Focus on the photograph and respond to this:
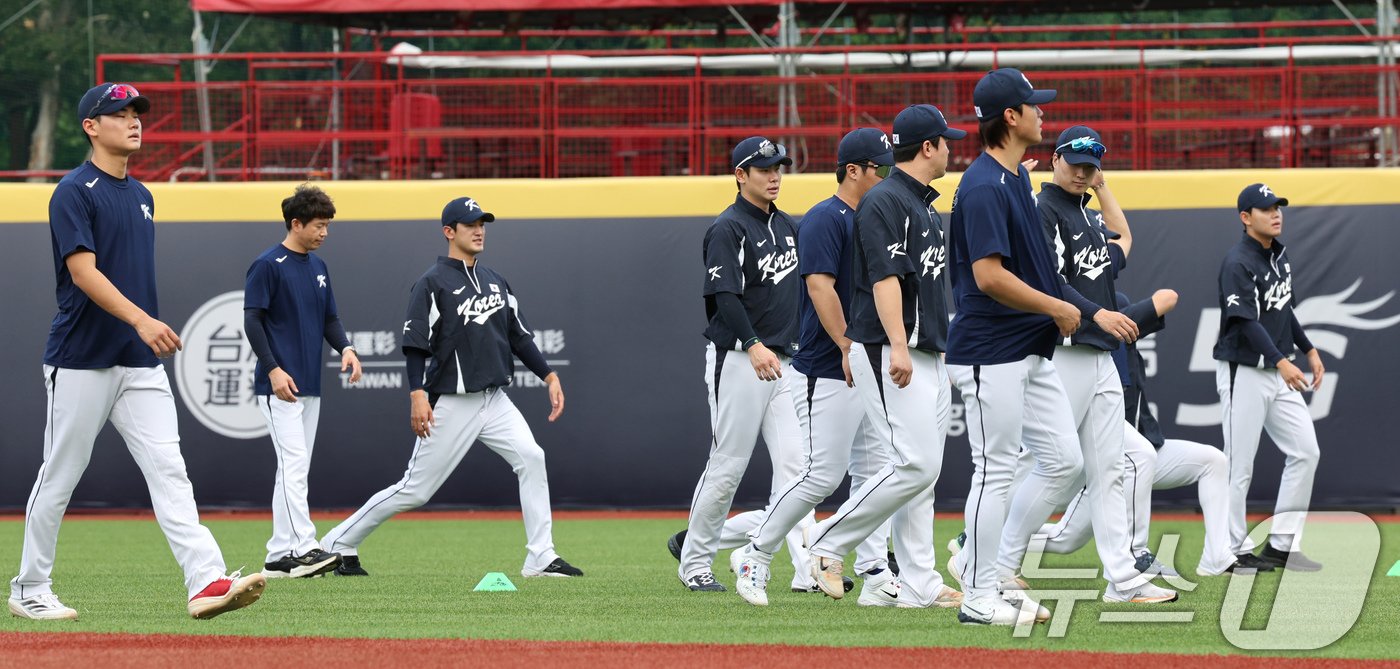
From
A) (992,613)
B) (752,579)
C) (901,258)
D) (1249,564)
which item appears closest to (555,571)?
(752,579)

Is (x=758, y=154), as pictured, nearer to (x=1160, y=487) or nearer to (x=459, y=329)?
(x=459, y=329)

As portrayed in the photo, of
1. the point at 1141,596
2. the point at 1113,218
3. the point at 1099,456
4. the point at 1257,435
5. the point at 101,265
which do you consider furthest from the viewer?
the point at 1257,435

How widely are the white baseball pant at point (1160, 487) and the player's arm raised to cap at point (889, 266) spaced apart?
1.92 metres

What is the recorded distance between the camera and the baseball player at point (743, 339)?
299 inches

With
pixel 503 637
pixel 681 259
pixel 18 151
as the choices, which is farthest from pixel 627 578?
pixel 18 151

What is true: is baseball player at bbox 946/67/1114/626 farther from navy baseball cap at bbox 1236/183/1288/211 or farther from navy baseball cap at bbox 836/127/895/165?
navy baseball cap at bbox 1236/183/1288/211

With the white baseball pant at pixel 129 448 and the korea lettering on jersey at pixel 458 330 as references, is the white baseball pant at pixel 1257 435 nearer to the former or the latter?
the korea lettering on jersey at pixel 458 330

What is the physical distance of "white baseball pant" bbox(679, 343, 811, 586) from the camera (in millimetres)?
7617

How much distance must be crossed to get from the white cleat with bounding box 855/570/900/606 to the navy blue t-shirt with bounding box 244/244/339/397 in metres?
3.53

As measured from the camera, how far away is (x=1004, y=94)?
236 inches

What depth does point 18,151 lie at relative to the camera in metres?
15.9

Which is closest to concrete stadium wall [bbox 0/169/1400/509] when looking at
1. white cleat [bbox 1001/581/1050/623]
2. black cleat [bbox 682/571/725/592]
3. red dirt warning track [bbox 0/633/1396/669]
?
black cleat [bbox 682/571/725/592]

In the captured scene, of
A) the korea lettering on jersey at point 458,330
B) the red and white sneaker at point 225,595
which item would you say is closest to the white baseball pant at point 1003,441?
the red and white sneaker at point 225,595

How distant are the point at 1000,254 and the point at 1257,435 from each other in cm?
384
